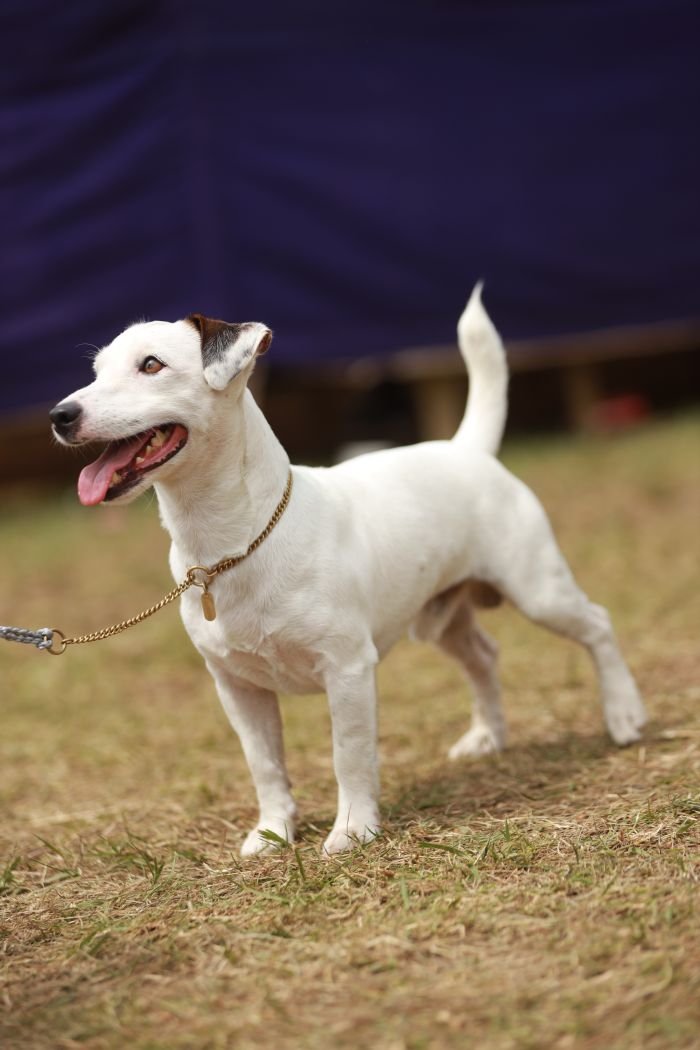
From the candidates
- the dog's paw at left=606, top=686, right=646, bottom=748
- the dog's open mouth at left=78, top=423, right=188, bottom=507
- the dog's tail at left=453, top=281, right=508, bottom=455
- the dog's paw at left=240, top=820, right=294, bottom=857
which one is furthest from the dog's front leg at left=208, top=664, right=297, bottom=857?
the dog's tail at left=453, top=281, right=508, bottom=455

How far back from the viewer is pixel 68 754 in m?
4.38

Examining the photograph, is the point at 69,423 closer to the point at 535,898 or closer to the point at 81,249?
the point at 535,898

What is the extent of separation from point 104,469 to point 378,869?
1.01 m

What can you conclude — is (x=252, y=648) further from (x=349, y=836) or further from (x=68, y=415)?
(x=68, y=415)

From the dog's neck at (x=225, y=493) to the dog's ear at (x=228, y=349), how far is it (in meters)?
0.12

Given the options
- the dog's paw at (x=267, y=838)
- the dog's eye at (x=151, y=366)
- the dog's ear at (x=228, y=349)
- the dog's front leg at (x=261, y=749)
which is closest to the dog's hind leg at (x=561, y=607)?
the dog's front leg at (x=261, y=749)

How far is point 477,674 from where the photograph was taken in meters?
3.92

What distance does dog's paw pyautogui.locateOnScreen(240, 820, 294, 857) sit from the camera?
10.2ft

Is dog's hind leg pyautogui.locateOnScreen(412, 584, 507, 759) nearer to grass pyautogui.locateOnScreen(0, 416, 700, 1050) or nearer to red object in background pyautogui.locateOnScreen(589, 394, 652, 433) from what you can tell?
grass pyautogui.locateOnScreen(0, 416, 700, 1050)

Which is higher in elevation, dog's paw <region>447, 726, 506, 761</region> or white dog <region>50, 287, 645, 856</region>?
white dog <region>50, 287, 645, 856</region>

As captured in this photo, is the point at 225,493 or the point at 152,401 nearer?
the point at 152,401

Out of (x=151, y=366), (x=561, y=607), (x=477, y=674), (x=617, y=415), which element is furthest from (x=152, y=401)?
(x=617, y=415)

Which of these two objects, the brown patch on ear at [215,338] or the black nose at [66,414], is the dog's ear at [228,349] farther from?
the black nose at [66,414]

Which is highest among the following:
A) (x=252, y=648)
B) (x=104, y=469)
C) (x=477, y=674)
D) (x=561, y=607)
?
(x=104, y=469)
